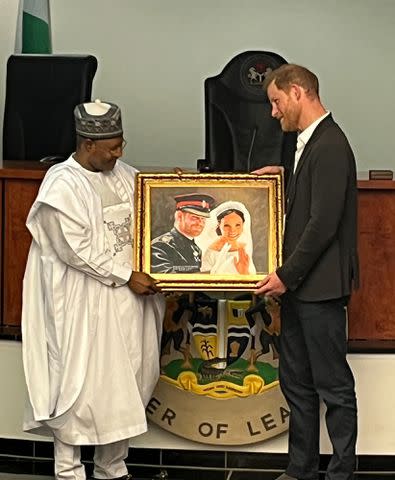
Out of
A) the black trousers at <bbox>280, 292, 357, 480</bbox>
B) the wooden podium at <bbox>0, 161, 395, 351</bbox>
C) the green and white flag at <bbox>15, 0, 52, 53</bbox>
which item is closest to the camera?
the black trousers at <bbox>280, 292, 357, 480</bbox>

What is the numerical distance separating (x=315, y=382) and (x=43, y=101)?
9.23 ft

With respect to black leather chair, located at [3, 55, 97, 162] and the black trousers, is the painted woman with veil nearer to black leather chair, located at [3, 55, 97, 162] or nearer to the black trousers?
the black trousers

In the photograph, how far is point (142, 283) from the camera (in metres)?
4.36

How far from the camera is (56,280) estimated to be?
4375 mm

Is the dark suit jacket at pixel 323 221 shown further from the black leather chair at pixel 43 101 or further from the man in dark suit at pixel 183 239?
the black leather chair at pixel 43 101

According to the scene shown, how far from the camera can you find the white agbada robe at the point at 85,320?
14.3ft

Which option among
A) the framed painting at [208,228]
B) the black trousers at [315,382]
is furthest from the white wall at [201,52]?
the black trousers at [315,382]

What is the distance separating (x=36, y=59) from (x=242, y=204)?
251 cm

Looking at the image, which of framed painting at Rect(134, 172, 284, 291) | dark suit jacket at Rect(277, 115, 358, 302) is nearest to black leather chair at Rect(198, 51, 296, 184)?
framed painting at Rect(134, 172, 284, 291)

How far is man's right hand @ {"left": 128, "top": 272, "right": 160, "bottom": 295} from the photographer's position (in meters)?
4.36

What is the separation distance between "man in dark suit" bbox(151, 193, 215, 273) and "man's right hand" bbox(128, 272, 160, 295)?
0.04 m

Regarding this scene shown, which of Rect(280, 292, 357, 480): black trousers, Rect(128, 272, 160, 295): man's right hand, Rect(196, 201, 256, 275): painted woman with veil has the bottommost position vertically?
Rect(280, 292, 357, 480): black trousers

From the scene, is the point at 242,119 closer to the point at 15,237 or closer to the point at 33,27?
the point at 33,27

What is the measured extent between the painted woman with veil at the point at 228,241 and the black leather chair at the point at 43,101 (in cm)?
209
